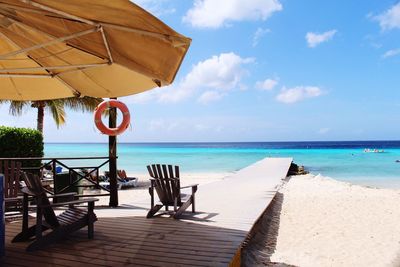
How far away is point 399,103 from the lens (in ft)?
198

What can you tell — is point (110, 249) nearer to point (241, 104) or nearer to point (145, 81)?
point (145, 81)

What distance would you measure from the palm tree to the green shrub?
4863mm

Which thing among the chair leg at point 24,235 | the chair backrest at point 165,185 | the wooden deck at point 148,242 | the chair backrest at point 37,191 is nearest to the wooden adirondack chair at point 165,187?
the chair backrest at point 165,185

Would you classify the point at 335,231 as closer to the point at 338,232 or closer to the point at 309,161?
the point at 338,232

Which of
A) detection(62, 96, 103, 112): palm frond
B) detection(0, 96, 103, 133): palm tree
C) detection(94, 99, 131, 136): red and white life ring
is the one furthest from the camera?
Answer: detection(62, 96, 103, 112): palm frond

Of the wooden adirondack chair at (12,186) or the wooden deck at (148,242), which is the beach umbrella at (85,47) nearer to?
the wooden adirondack chair at (12,186)

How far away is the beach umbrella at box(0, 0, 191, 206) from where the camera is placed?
2611 millimetres

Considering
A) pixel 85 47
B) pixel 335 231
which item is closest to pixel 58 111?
pixel 335 231

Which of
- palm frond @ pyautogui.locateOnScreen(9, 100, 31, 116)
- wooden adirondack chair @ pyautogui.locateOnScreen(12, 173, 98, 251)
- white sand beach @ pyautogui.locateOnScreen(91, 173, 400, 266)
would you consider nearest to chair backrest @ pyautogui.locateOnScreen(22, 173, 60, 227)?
wooden adirondack chair @ pyautogui.locateOnScreen(12, 173, 98, 251)

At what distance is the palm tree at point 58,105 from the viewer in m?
16.2

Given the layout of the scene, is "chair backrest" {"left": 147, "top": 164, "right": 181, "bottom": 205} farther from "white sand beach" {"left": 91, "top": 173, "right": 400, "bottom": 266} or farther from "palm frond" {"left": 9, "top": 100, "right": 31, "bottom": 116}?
"palm frond" {"left": 9, "top": 100, "right": 31, "bottom": 116}

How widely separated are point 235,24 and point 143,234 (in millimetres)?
11150

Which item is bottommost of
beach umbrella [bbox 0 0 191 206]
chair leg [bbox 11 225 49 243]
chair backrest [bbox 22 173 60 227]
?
chair leg [bbox 11 225 49 243]

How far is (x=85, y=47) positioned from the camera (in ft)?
12.1
